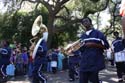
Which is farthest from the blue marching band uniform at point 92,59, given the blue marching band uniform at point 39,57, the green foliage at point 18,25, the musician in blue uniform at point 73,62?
the green foliage at point 18,25

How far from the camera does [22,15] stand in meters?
30.7

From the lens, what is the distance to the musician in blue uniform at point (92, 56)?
779 centimetres

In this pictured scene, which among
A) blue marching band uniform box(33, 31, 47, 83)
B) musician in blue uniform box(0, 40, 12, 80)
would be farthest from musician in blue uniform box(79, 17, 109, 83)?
musician in blue uniform box(0, 40, 12, 80)

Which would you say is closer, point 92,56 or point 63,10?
point 92,56

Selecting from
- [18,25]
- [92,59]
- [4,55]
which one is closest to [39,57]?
[92,59]

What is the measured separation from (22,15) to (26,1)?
4.41ft

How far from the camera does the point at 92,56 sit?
7781 millimetres

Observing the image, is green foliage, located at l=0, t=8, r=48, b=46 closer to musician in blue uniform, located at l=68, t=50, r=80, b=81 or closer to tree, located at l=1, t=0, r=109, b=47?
tree, located at l=1, t=0, r=109, b=47

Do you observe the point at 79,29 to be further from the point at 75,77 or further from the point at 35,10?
the point at 75,77

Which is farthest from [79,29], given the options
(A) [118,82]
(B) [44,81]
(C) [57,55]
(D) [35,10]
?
(B) [44,81]

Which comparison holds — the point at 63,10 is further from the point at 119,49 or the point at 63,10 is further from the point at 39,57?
the point at 39,57

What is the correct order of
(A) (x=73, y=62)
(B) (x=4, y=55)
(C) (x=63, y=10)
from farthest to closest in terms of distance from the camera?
(C) (x=63, y=10) < (A) (x=73, y=62) < (B) (x=4, y=55)

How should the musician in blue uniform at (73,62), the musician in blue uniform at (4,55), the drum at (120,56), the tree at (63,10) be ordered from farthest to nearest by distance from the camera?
the tree at (63,10) → the musician in blue uniform at (73,62) → the musician in blue uniform at (4,55) → the drum at (120,56)

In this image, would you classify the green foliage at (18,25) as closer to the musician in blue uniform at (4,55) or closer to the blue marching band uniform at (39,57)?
the musician in blue uniform at (4,55)
